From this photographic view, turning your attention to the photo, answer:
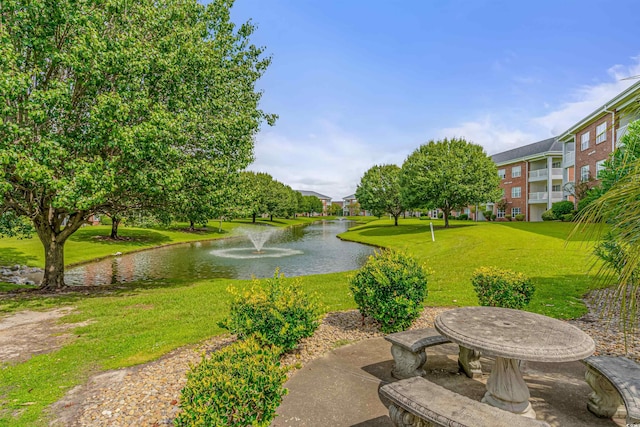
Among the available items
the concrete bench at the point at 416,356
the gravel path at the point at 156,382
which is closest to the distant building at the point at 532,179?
the gravel path at the point at 156,382

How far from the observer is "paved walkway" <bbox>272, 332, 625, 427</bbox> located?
15.2ft

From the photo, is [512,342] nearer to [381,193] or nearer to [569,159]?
[569,159]

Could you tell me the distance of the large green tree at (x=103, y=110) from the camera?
10109 millimetres

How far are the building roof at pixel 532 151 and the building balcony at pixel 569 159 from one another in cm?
322

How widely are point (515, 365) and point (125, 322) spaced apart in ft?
31.6

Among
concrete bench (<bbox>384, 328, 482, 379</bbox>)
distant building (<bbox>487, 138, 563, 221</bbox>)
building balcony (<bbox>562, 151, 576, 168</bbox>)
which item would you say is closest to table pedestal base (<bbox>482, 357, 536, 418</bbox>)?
concrete bench (<bbox>384, 328, 482, 379</bbox>)

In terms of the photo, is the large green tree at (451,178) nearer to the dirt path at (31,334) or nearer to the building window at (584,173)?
the building window at (584,173)

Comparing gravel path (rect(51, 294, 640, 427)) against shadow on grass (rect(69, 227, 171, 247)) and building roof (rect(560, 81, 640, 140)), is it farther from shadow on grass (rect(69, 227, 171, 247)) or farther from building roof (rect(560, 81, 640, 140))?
shadow on grass (rect(69, 227, 171, 247))

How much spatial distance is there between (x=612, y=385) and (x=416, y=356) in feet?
8.45

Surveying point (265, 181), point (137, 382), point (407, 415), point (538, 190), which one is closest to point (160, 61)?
point (137, 382)

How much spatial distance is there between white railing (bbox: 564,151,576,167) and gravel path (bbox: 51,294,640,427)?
39.9m

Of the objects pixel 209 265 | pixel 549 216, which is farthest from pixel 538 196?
pixel 209 265

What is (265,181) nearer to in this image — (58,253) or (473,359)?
(58,253)

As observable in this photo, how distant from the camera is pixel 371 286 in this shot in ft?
25.0
